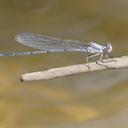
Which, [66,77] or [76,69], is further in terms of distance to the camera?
[66,77]

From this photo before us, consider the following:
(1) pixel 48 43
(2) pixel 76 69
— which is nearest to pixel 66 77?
(2) pixel 76 69

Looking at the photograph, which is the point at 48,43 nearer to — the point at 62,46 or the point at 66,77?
the point at 62,46

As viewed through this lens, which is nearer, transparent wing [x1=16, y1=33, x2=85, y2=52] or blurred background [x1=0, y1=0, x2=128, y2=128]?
blurred background [x1=0, y1=0, x2=128, y2=128]

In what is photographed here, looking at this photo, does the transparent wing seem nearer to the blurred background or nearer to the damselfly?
the damselfly

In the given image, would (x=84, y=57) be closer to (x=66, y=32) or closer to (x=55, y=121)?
(x=66, y=32)

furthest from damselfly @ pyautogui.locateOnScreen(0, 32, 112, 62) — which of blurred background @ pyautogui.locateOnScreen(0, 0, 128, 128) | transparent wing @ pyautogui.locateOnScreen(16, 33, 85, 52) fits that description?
blurred background @ pyautogui.locateOnScreen(0, 0, 128, 128)

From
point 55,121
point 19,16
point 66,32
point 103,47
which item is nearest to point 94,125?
point 55,121
